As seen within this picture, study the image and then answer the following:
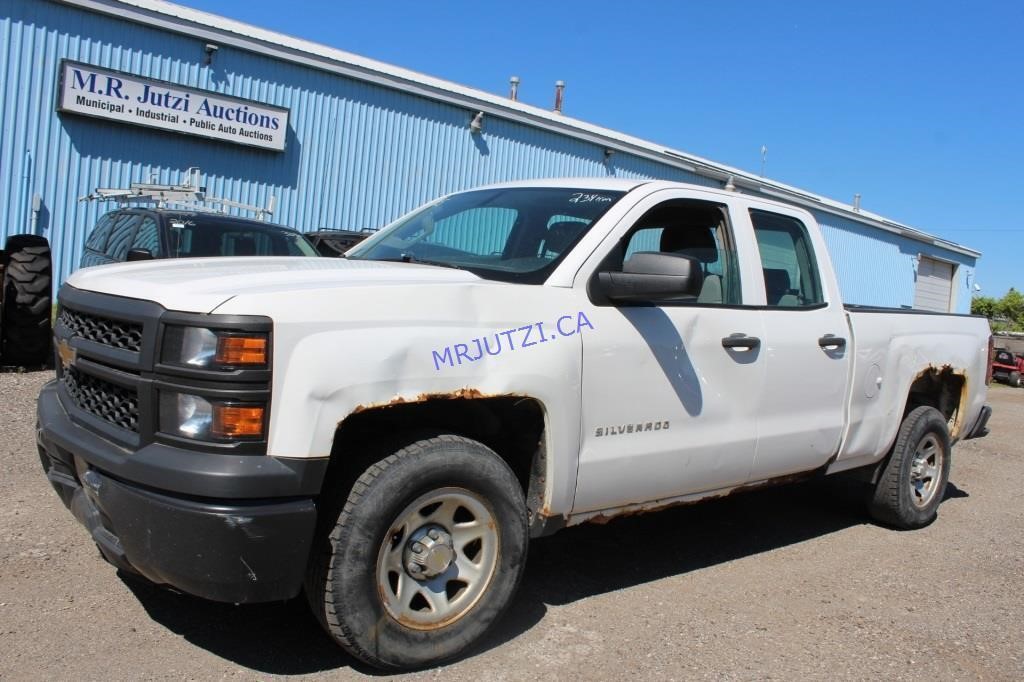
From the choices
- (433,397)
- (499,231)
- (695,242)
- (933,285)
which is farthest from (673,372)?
(933,285)

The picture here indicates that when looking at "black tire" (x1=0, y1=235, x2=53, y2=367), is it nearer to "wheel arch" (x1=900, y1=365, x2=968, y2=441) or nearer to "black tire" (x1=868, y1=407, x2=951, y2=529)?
"black tire" (x1=868, y1=407, x2=951, y2=529)

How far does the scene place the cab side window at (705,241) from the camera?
4.30 metres

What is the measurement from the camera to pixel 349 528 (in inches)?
114

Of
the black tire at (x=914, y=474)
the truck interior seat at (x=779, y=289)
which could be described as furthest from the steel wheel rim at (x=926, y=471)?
the truck interior seat at (x=779, y=289)

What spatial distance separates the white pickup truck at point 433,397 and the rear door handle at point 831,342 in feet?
0.05

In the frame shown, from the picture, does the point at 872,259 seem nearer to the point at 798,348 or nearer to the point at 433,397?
the point at 798,348

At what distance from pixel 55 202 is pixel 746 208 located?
32.3ft

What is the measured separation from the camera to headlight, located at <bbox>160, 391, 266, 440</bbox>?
2.72 meters

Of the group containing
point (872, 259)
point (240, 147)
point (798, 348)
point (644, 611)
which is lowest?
point (644, 611)

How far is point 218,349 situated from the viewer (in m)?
2.71

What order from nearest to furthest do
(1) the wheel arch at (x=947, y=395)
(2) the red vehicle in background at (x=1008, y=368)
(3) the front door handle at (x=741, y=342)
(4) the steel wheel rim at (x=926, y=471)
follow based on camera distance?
(3) the front door handle at (x=741, y=342) → (4) the steel wheel rim at (x=926, y=471) → (1) the wheel arch at (x=947, y=395) → (2) the red vehicle in background at (x=1008, y=368)

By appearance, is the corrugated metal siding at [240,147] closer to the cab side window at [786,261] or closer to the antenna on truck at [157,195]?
the antenna on truck at [157,195]

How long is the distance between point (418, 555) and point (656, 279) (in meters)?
1.42

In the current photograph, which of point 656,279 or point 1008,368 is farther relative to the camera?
point 1008,368
